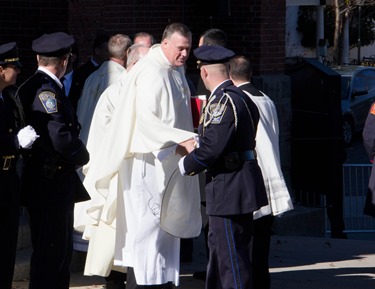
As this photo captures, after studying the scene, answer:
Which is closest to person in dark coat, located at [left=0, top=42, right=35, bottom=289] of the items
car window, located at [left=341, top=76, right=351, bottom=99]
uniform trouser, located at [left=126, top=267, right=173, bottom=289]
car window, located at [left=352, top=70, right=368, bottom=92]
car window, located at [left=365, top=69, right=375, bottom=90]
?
uniform trouser, located at [left=126, top=267, right=173, bottom=289]

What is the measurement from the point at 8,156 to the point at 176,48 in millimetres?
1515

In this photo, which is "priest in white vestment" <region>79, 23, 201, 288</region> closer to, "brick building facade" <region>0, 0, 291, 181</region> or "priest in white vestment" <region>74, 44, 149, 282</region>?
"priest in white vestment" <region>74, 44, 149, 282</region>

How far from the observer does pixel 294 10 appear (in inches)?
1738

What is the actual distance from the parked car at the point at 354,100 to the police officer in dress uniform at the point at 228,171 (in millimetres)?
16128

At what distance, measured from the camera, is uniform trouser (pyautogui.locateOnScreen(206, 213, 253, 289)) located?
6824 mm

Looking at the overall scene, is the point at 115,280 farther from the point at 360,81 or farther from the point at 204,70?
the point at 360,81

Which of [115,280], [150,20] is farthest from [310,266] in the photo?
[150,20]

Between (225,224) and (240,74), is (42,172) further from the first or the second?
(240,74)

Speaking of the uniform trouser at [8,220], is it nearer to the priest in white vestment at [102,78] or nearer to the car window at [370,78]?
the priest in white vestment at [102,78]

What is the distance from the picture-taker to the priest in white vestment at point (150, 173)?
7.07m

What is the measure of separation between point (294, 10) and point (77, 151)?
3837cm

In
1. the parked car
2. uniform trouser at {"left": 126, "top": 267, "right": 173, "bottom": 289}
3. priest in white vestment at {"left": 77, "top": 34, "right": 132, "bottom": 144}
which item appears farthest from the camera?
the parked car

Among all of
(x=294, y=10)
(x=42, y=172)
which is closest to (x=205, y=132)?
(x=42, y=172)

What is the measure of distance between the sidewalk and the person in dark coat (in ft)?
4.95
